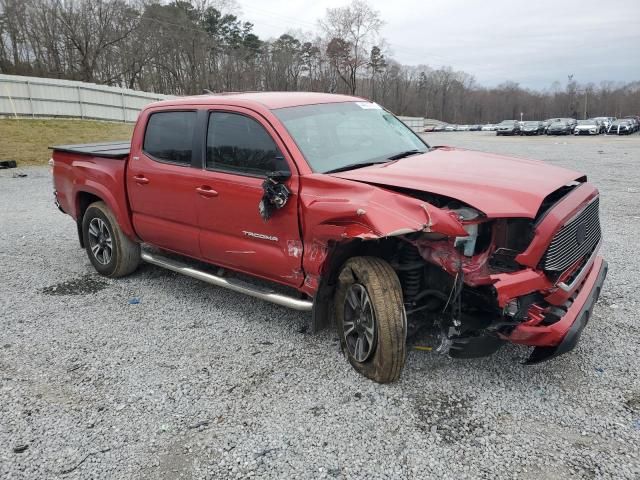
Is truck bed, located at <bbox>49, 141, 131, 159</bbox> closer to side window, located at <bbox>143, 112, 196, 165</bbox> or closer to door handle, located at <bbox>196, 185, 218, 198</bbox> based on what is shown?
side window, located at <bbox>143, 112, 196, 165</bbox>

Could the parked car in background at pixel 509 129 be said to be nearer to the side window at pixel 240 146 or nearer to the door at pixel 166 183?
the door at pixel 166 183

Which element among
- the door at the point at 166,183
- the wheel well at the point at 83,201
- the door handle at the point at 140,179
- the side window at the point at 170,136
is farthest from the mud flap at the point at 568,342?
the wheel well at the point at 83,201

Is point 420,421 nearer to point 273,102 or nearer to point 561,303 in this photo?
point 561,303

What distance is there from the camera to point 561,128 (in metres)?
43.3

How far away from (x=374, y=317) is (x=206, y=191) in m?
1.87

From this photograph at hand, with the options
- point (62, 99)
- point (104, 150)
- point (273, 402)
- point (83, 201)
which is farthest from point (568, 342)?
point (62, 99)

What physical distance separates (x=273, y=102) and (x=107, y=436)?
2.74 meters

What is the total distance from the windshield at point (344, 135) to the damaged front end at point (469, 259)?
438 millimetres

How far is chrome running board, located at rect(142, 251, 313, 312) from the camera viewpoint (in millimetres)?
3734

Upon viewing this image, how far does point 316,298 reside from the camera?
3537 mm

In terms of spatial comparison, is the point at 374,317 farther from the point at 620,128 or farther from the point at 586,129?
the point at 620,128

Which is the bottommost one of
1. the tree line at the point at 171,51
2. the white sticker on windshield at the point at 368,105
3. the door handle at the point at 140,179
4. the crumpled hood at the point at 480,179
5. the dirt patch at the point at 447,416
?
the dirt patch at the point at 447,416

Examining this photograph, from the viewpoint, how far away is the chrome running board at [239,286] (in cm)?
373

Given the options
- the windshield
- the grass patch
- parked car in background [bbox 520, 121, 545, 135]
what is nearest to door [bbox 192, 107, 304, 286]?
the windshield
